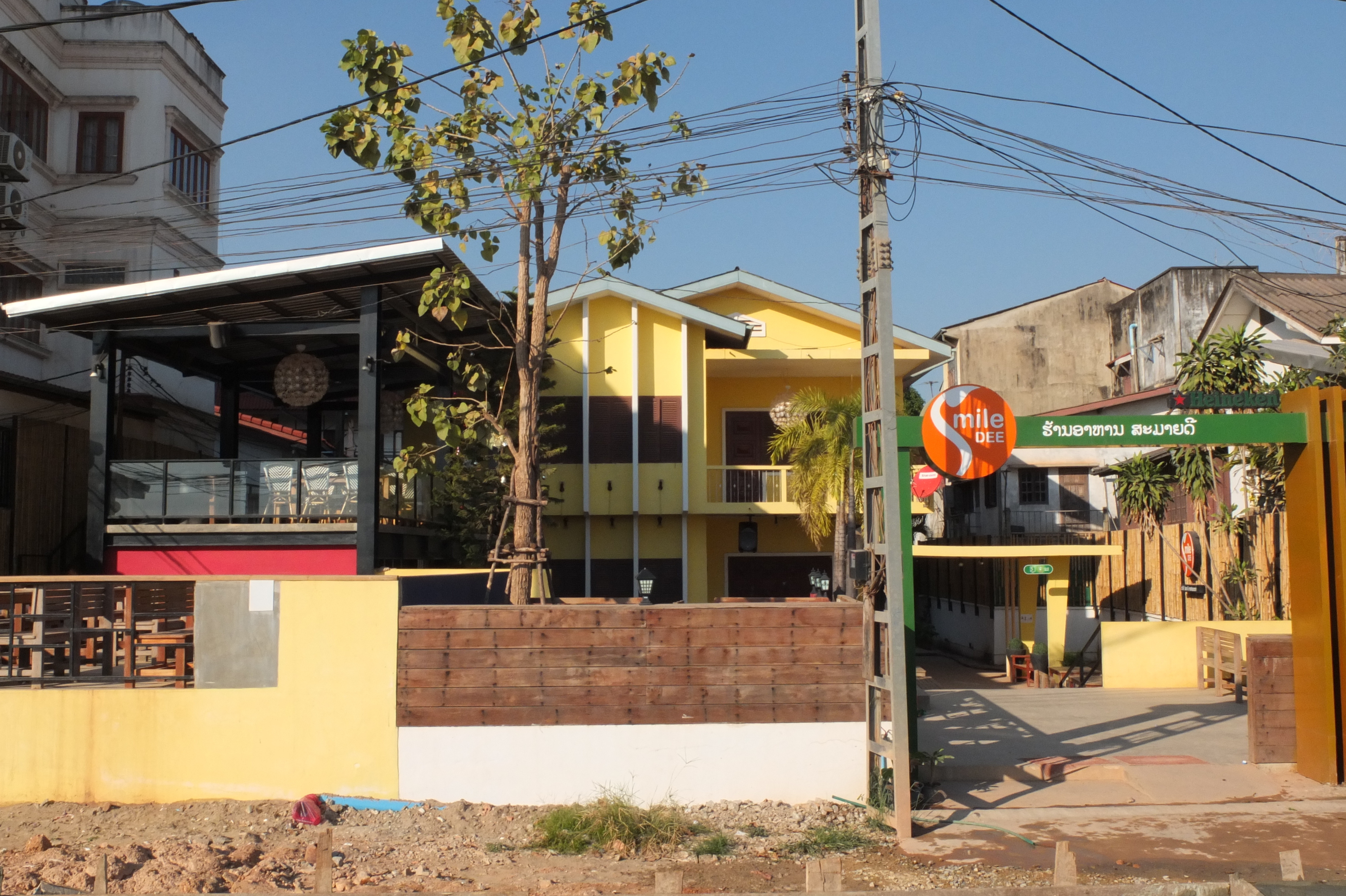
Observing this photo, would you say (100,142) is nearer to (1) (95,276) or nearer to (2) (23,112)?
(2) (23,112)

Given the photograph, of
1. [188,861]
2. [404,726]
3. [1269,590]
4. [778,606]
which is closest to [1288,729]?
[778,606]

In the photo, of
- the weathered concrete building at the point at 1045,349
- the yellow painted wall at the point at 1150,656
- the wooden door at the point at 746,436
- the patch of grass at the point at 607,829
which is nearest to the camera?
the patch of grass at the point at 607,829

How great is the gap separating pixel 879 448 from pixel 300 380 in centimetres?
1109

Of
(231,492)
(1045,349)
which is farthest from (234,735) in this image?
(1045,349)

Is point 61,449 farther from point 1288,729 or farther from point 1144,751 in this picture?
point 1288,729

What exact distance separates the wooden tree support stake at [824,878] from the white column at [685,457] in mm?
15705

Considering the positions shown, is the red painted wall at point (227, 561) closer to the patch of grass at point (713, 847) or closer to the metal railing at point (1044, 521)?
the patch of grass at point (713, 847)

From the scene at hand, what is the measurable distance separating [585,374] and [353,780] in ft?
40.1

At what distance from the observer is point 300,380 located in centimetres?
1755

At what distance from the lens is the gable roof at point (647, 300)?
20.8m

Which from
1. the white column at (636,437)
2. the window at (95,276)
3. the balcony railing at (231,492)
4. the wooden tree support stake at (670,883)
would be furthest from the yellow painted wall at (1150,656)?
the window at (95,276)

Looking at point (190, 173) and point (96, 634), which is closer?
point (96, 634)

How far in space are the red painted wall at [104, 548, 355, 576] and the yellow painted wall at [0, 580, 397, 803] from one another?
6.45 meters

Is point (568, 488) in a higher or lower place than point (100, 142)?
lower
